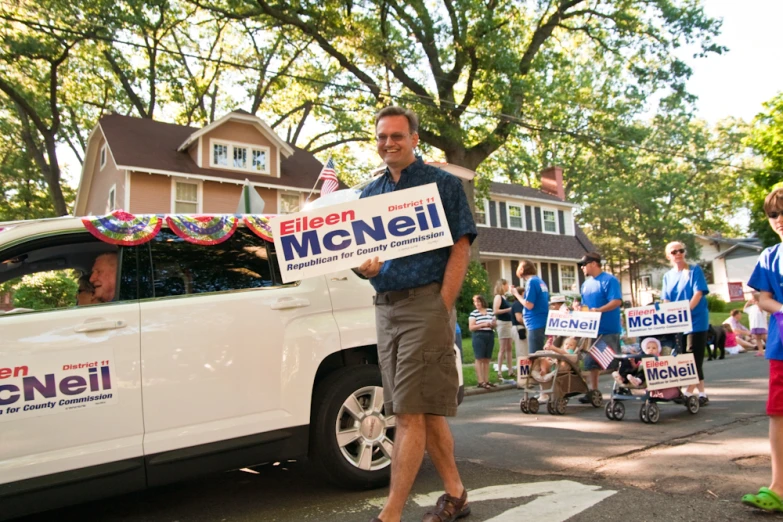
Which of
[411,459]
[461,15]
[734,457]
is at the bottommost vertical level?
[734,457]

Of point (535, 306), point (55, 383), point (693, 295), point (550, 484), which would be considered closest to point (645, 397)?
point (693, 295)

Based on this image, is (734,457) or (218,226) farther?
(734,457)

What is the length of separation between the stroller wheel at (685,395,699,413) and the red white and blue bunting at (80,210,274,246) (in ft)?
17.1

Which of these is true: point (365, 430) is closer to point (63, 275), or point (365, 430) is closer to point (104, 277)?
point (104, 277)

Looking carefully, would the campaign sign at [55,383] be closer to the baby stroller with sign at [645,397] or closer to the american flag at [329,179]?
the american flag at [329,179]

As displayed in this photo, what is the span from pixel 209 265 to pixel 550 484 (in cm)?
271

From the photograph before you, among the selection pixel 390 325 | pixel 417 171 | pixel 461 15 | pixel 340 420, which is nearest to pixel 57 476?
pixel 340 420

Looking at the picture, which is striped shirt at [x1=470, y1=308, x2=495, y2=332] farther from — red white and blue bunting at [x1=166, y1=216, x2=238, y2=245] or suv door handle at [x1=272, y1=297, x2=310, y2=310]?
red white and blue bunting at [x1=166, y1=216, x2=238, y2=245]

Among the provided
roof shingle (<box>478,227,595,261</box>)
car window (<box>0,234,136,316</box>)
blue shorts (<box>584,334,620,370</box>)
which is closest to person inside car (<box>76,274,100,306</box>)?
car window (<box>0,234,136,316</box>)

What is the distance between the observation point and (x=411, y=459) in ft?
10.0

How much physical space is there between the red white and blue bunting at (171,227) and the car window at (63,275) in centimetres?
10

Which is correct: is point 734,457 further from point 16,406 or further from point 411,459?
point 16,406

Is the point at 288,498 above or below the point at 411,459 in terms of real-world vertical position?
below

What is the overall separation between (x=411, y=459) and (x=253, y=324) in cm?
137
